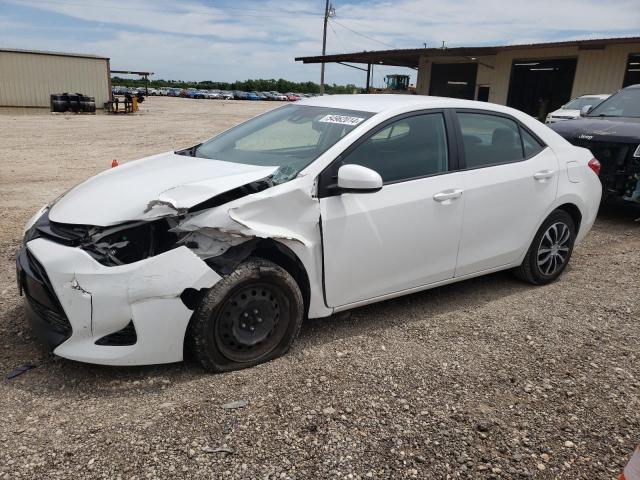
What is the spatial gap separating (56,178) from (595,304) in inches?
335

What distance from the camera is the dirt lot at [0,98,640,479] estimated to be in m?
2.50

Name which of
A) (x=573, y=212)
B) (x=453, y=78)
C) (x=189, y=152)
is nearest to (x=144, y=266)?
(x=189, y=152)

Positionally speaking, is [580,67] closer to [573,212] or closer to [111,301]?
[573,212]

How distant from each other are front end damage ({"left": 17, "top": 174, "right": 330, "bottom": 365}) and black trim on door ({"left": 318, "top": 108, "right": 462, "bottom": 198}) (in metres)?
0.24

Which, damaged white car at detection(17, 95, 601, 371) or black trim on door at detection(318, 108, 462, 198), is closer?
damaged white car at detection(17, 95, 601, 371)

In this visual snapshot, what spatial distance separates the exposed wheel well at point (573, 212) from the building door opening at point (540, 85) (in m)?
20.9

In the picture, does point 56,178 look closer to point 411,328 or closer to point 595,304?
point 411,328

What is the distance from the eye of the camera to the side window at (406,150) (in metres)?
3.56

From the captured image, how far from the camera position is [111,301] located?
109 inches

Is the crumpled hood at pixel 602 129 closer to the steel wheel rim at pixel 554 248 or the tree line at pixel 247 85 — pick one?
the steel wheel rim at pixel 554 248

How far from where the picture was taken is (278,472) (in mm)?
2430

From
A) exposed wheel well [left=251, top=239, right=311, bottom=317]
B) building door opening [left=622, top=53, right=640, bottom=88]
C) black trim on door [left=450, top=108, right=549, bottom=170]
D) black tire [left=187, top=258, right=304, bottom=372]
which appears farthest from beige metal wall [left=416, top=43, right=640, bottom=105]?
black tire [left=187, top=258, right=304, bottom=372]

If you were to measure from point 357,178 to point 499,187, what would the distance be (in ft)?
4.76

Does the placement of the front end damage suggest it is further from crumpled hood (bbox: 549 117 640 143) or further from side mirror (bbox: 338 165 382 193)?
crumpled hood (bbox: 549 117 640 143)
